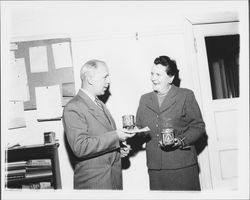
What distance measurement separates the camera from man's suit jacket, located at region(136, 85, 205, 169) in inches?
71.6

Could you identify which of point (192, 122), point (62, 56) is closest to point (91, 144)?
point (192, 122)

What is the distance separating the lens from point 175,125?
187 centimetres

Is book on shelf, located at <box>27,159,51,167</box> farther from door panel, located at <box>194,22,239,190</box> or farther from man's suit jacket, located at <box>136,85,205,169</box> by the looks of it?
door panel, located at <box>194,22,239,190</box>

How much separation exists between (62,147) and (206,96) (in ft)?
4.70

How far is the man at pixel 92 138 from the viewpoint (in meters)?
1.46

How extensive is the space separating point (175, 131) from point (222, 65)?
91cm

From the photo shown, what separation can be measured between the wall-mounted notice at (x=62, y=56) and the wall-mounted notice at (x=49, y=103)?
0.70 feet

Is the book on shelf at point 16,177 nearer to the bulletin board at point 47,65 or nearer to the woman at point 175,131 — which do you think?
the bulletin board at point 47,65

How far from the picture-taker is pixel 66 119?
1.49 meters

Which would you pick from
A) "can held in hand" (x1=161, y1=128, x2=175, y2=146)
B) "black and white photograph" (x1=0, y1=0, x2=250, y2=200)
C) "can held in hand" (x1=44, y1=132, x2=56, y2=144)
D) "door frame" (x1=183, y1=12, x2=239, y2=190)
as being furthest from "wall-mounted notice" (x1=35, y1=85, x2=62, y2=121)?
"door frame" (x1=183, y1=12, x2=239, y2=190)

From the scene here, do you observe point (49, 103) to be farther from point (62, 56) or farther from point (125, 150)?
point (125, 150)

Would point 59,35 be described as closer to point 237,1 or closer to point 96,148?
point 96,148

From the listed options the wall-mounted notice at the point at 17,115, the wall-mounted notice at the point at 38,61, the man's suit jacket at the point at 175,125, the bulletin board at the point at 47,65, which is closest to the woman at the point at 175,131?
the man's suit jacket at the point at 175,125

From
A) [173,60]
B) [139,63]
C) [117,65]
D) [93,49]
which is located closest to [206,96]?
Answer: [173,60]
